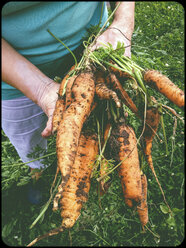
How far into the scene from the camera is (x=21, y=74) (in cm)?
122

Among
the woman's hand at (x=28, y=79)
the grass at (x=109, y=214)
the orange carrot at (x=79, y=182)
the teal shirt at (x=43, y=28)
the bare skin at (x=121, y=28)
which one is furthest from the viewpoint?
the grass at (x=109, y=214)

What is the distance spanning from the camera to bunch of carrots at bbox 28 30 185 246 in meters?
1.24

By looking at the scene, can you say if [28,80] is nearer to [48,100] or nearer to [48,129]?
[48,100]

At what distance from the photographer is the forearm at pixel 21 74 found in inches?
45.9

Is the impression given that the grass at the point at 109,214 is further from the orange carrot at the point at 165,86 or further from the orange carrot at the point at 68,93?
the orange carrot at the point at 68,93

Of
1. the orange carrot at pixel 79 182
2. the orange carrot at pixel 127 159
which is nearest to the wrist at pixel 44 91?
the orange carrot at pixel 79 182

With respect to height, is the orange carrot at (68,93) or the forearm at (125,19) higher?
the forearm at (125,19)

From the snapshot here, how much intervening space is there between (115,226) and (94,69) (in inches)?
62.8

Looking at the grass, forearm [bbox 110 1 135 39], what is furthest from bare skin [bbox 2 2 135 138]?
the grass

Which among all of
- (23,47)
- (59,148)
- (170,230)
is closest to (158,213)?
(170,230)

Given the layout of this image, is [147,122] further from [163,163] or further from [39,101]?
[163,163]

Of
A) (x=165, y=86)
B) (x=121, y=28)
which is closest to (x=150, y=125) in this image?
(x=165, y=86)

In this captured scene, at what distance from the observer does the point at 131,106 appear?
137 cm

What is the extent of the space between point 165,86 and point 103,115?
45 cm
